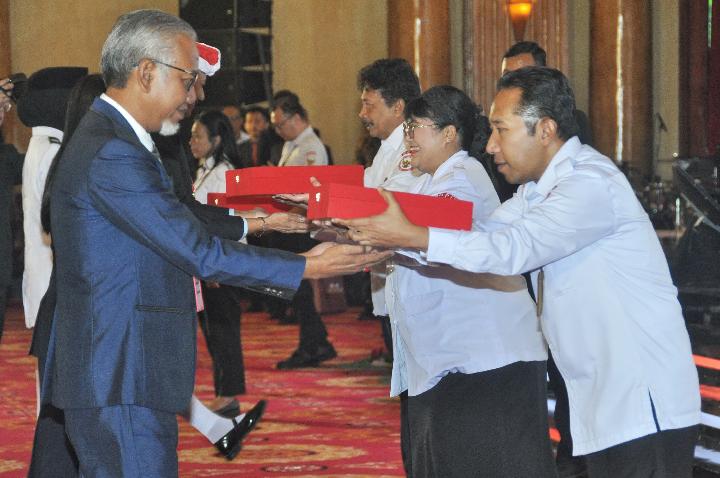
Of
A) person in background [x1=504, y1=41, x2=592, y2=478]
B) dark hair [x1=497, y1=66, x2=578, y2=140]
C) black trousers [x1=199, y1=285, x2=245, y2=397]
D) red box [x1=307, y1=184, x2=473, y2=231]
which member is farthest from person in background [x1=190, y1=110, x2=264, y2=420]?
dark hair [x1=497, y1=66, x2=578, y2=140]

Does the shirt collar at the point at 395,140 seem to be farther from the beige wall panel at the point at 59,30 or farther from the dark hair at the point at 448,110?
the beige wall panel at the point at 59,30

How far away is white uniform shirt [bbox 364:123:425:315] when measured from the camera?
399 centimetres

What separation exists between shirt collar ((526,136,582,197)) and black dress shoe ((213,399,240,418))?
3.44 m

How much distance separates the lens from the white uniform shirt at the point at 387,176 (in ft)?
13.1

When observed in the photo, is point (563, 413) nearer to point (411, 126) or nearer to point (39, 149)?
point (411, 126)

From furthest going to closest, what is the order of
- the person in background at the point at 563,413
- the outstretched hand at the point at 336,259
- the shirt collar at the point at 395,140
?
1. the shirt collar at the point at 395,140
2. the person in background at the point at 563,413
3. the outstretched hand at the point at 336,259

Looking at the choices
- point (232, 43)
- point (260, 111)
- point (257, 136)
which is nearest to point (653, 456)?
point (257, 136)

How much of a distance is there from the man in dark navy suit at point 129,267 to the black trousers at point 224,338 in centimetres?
332

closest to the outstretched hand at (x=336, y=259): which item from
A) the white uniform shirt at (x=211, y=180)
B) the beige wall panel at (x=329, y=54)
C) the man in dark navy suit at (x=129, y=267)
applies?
the man in dark navy suit at (x=129, y=267)

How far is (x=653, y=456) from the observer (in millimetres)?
2678

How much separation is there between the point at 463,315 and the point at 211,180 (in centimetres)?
312

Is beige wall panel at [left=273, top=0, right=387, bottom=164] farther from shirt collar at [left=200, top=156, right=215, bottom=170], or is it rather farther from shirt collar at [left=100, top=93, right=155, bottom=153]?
shirt collar at [left=100, top=93, right=155, bottom=153]

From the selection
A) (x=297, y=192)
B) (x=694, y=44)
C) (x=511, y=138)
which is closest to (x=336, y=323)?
(x=694, y=44)

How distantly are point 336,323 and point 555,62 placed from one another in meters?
2.72
